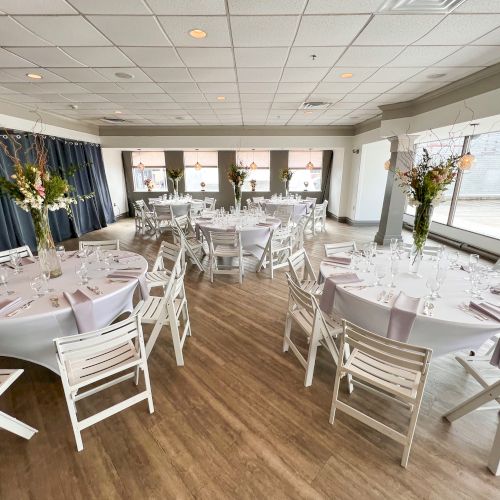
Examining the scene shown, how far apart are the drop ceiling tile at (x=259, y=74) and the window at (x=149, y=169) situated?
785 centimetres

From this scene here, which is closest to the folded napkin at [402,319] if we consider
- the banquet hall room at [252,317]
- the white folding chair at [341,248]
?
the banquet hall room at [252,317]

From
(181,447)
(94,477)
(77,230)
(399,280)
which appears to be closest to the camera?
(94,477)

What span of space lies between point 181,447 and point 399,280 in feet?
7.64

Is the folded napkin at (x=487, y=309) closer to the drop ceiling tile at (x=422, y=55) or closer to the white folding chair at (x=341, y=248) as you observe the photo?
the white folding chair at (x=341, y=248)

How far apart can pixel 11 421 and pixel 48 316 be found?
2.43 feet

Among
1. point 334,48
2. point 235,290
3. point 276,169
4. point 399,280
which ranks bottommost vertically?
point 235,290

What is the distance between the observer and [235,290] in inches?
176

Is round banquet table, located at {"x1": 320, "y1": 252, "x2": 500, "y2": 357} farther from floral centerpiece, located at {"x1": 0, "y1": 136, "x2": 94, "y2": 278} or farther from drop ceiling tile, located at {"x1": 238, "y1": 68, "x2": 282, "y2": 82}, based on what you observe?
drop ceiling tile, located at {"x1": 238, "y1": 68, "x2": 282, "y2": 82}

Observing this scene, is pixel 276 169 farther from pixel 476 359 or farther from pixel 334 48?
pixel 476 359

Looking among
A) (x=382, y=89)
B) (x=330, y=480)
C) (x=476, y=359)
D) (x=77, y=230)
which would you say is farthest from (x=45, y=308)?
(x=77, y=230)

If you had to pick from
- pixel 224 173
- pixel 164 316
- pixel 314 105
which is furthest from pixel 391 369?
pixel 224 173

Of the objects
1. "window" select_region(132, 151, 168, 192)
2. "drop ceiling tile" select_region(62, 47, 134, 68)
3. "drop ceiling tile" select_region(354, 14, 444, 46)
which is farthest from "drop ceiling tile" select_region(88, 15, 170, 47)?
"window" select_region(132, 151, 168, 192)

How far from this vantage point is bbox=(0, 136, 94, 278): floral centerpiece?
2.31 meters

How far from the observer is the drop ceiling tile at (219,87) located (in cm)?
463
